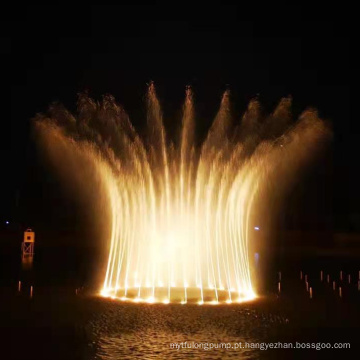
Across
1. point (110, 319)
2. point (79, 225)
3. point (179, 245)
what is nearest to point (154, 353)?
point (110, 319)

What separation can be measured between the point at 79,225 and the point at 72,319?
39.0 meters

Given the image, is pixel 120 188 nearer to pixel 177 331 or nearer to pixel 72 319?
pixel 72 319

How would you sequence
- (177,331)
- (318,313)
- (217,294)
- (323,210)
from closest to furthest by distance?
1. (177,331)
2. (318,313)
3. (217,294)
4. (323,210)

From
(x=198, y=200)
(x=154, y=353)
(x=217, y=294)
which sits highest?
(x=198, y=200)

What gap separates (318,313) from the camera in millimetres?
14234

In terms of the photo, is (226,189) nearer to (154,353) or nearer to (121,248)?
(121,248)

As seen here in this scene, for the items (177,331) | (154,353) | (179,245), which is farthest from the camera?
(179,245)

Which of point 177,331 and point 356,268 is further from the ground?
point 356,268

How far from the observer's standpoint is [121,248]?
74.3 feet

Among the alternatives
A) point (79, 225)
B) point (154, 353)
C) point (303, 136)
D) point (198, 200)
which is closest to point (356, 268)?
point (303, 136)

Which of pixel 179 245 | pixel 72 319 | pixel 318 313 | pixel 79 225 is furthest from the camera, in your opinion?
pixel 79 225

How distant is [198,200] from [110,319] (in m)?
9.92

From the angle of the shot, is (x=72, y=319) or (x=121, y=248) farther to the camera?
(x=121, y=248)

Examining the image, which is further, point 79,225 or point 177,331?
point 79,225
